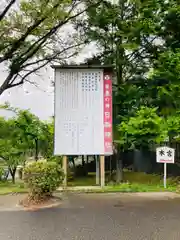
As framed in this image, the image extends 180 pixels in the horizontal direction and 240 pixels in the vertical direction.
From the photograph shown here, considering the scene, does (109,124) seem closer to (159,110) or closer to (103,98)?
(103,98)

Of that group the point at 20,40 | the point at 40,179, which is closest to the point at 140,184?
the point at 40,179

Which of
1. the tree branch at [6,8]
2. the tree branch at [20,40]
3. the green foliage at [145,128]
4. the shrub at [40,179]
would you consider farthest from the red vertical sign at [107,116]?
the tree branch at [6,8]

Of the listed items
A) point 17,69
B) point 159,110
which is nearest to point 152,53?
point 159,110

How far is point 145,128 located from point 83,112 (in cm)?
223

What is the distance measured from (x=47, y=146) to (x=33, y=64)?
4153 millimetres

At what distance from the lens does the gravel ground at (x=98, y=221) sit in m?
4.76

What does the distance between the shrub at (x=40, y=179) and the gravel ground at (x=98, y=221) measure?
53 centimetres

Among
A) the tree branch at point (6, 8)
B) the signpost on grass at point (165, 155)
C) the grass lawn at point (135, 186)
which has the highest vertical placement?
the tree branch at point (6, 8)

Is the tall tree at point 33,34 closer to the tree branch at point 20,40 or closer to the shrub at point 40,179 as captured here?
the tree branch at point 20,40

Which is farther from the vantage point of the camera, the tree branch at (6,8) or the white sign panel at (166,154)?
the tree branch at (6,8)

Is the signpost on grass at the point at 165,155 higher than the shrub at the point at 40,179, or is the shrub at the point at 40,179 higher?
the signpost on grass at the point at 165,155

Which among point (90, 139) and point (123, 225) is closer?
point (123, 225)

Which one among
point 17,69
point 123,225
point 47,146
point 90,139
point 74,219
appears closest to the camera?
point 123,225

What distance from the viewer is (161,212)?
20.3 ft
